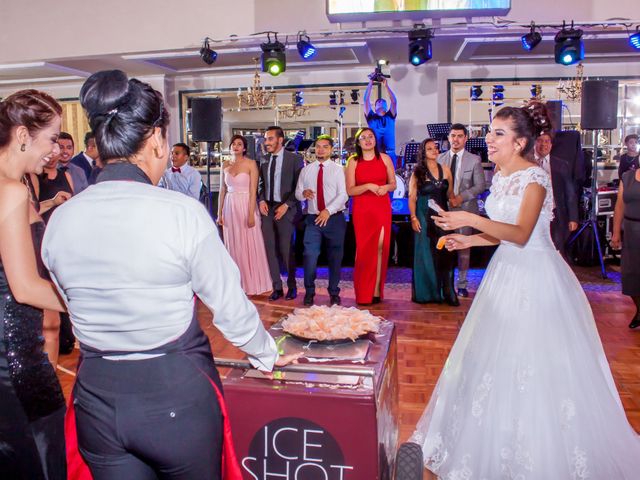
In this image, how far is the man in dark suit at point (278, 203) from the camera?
6.44 metres

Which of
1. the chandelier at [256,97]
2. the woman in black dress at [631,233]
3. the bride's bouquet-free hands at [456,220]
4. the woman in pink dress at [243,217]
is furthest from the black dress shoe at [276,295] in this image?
the chandelier at [256,97]

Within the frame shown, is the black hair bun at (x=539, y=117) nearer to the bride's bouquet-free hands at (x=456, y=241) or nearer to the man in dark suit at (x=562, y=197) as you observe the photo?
the bride's bouquet-free hands at (x=456, y=241)

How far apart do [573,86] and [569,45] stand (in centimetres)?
266

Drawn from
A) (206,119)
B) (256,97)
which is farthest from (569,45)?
(256,97)

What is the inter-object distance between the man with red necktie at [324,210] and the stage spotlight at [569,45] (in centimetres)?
346

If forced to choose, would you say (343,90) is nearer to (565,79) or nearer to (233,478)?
(565,79)

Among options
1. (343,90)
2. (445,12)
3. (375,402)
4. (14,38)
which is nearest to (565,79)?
(343,90)

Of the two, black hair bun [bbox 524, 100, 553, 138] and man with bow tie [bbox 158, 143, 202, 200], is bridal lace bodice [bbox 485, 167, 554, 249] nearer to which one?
black hair bun [bbox 524, 100, 553, 138]

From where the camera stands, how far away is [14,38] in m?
8.80

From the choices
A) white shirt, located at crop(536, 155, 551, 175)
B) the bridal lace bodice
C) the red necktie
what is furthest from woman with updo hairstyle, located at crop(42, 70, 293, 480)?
white shirt, located at crop(536, 155, 551, 175)

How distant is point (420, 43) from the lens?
7656 millimetres

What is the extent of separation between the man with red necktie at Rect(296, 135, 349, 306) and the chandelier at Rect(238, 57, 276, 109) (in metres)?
4.77

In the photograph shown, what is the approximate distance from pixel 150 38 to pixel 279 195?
12.2ft

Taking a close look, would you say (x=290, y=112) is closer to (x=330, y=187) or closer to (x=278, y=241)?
(x=278, y=241)
